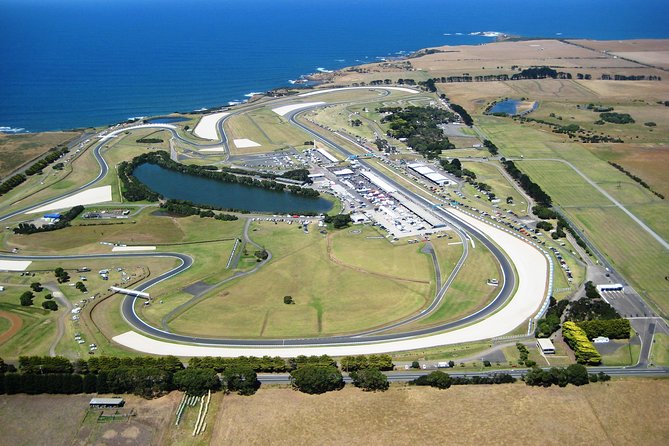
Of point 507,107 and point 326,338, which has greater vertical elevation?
point 507,107

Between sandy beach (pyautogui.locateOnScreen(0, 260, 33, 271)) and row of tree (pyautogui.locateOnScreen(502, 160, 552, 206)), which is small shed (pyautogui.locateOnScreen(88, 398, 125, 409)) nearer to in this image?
sandy beach (pyautogui.locateOnScreen(0, 260, 33, 271))

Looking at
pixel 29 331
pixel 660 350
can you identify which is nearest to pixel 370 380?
pixel 660 350

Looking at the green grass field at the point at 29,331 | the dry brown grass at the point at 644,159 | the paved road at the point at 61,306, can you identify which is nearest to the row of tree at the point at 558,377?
the paved road at the point at 61,306

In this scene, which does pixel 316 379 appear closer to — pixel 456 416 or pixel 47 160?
pixel 456 416

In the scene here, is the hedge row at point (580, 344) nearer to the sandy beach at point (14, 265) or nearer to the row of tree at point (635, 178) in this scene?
the row of tree at point (635, 178)

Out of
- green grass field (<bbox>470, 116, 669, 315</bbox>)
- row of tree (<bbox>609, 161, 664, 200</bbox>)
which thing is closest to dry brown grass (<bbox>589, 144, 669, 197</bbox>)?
row of tree (<bbox>609, 161, 664, 200</bbox>)

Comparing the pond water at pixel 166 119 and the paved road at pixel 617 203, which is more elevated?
the pond water at pixel 166 119
